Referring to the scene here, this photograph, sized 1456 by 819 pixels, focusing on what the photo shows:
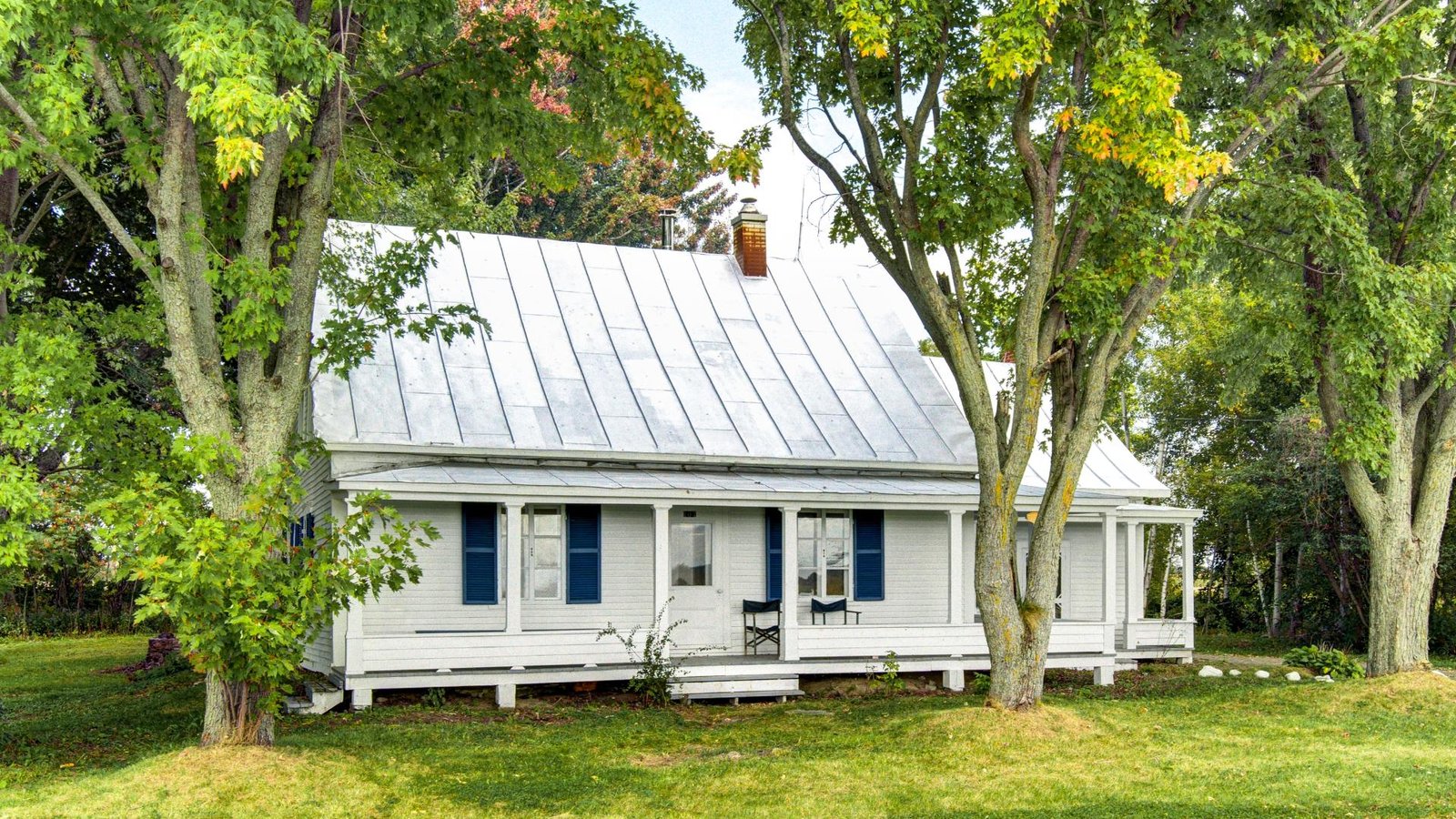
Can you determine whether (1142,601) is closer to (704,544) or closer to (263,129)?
(704,544)

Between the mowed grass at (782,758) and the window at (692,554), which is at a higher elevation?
the window at (692,554)

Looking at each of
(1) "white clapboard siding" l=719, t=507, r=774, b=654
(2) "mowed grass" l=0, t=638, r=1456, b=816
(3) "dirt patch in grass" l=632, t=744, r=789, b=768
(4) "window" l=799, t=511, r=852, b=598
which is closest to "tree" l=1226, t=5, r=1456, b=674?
(2) "mowed grass" l=0, t=638, r=1456, b=816

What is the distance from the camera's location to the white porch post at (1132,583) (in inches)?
733

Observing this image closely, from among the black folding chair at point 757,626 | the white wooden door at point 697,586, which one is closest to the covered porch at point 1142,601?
the black folding chair at point 757,626

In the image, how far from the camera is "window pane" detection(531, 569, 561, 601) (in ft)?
54.2

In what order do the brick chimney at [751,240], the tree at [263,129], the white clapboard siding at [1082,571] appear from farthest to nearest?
the brick chimney at [751,240]
the white clapboard siding at [1082,571]
the tree at [263,129]

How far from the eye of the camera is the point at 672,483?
52.4 feet

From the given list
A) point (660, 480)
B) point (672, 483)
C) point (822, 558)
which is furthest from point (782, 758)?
point (822, 558)

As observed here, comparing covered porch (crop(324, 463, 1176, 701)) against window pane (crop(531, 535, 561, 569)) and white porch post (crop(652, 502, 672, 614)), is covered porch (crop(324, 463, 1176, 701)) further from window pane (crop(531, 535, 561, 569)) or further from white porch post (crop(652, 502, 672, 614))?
window pane (crop(531, 535, 561, 569))

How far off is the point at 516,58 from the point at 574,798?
7.25m

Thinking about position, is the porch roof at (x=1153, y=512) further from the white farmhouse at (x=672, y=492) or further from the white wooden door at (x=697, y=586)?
A: the white wooden door at (x=697, y=586)

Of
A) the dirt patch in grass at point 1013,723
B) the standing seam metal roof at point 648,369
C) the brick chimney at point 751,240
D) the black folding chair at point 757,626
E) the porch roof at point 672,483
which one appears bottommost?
the dirt patch in grass at point 1013,723

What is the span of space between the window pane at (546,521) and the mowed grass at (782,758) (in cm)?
230

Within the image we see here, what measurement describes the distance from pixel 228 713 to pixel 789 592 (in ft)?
24.8
